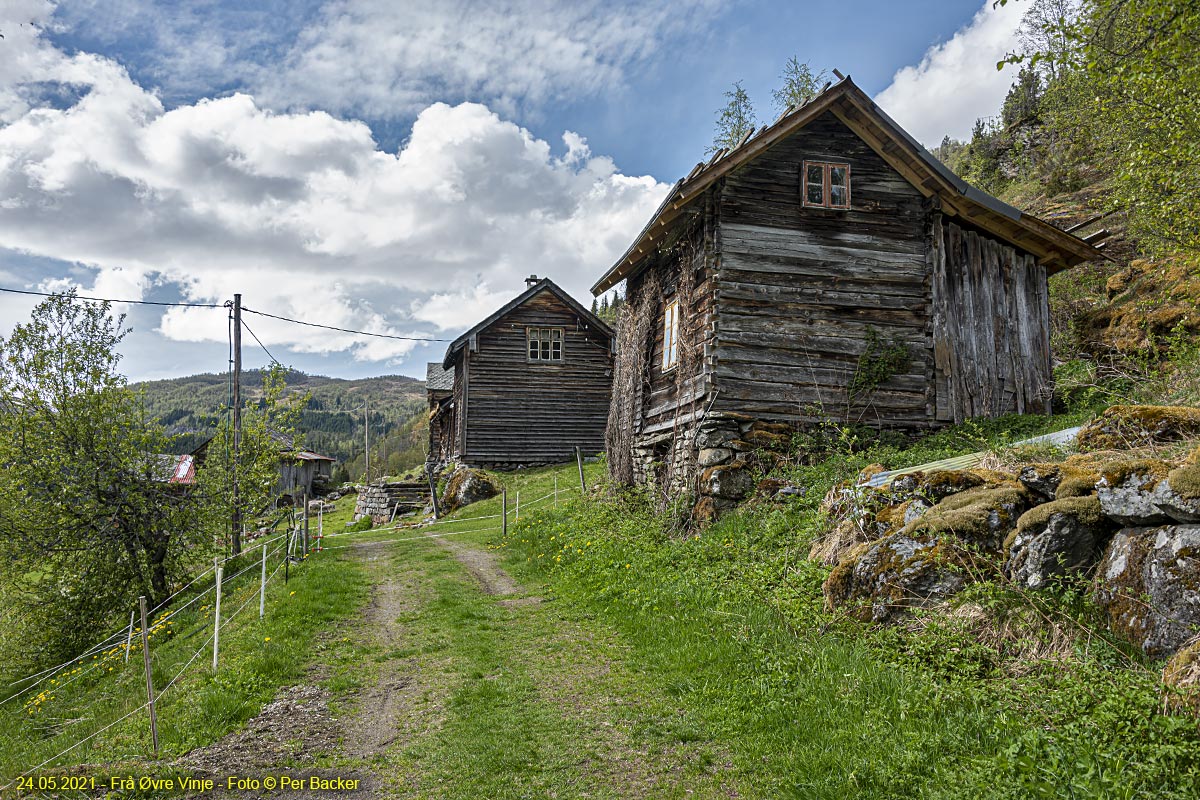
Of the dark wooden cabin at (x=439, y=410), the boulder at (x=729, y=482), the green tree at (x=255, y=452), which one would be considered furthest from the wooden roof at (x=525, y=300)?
the boulder at (x=729, y=482)

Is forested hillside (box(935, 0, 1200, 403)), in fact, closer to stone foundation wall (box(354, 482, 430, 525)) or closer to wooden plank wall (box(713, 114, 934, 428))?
wooden plank wall (box(713, 114, 934, 428))

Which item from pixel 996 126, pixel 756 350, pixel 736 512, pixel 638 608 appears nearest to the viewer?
pixel 638 608

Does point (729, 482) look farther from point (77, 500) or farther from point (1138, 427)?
point (77, 500)

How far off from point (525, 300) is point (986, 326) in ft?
63.1

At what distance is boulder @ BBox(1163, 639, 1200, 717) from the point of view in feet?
12.8

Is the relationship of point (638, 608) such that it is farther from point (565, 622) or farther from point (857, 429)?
point (857, 429)

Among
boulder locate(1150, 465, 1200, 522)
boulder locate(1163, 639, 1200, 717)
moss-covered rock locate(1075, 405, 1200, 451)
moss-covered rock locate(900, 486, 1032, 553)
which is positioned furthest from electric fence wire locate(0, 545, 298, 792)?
moss-covered rock locate(1075, 405, 1200, 451)

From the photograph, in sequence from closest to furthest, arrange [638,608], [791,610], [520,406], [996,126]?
[791,610], [638,608], [520,406], [996,126]

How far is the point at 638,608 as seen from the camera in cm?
901

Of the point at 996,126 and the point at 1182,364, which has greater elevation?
the point at 996,126

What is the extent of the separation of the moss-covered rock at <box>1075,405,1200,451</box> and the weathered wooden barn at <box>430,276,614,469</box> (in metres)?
23.4

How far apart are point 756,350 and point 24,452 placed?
1522cm

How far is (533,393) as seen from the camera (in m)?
29.6

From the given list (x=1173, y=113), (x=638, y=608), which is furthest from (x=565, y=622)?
(x=1173, y=113)
